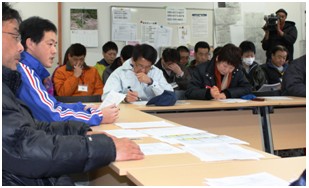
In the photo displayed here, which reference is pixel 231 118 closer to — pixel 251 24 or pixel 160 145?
pixel 160 145

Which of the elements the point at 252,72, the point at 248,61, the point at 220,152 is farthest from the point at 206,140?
the point at 248,61

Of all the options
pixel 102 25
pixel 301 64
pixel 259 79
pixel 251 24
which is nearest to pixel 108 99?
pixel 301 64

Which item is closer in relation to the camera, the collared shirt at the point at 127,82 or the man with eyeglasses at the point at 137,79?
the man with eyeglasses at the point at 137,79

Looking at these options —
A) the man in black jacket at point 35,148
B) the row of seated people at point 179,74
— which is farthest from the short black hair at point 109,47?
the man in black jacket at point 35,148

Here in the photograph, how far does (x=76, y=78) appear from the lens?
4.43 m

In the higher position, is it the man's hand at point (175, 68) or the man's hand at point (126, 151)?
the man's hand at point (175, 68)

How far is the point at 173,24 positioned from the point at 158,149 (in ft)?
15.4

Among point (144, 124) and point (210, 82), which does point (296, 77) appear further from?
point (144, 124)

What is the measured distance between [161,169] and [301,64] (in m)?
2.92

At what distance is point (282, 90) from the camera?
14.0 ft

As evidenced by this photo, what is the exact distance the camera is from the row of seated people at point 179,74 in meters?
3.74

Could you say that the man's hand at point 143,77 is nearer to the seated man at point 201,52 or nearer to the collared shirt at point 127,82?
the collared shirt at point 127,82

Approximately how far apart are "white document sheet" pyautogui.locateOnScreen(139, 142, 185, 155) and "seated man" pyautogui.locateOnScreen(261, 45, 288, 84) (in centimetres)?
381

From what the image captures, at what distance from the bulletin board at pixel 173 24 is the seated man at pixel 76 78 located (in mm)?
1485
